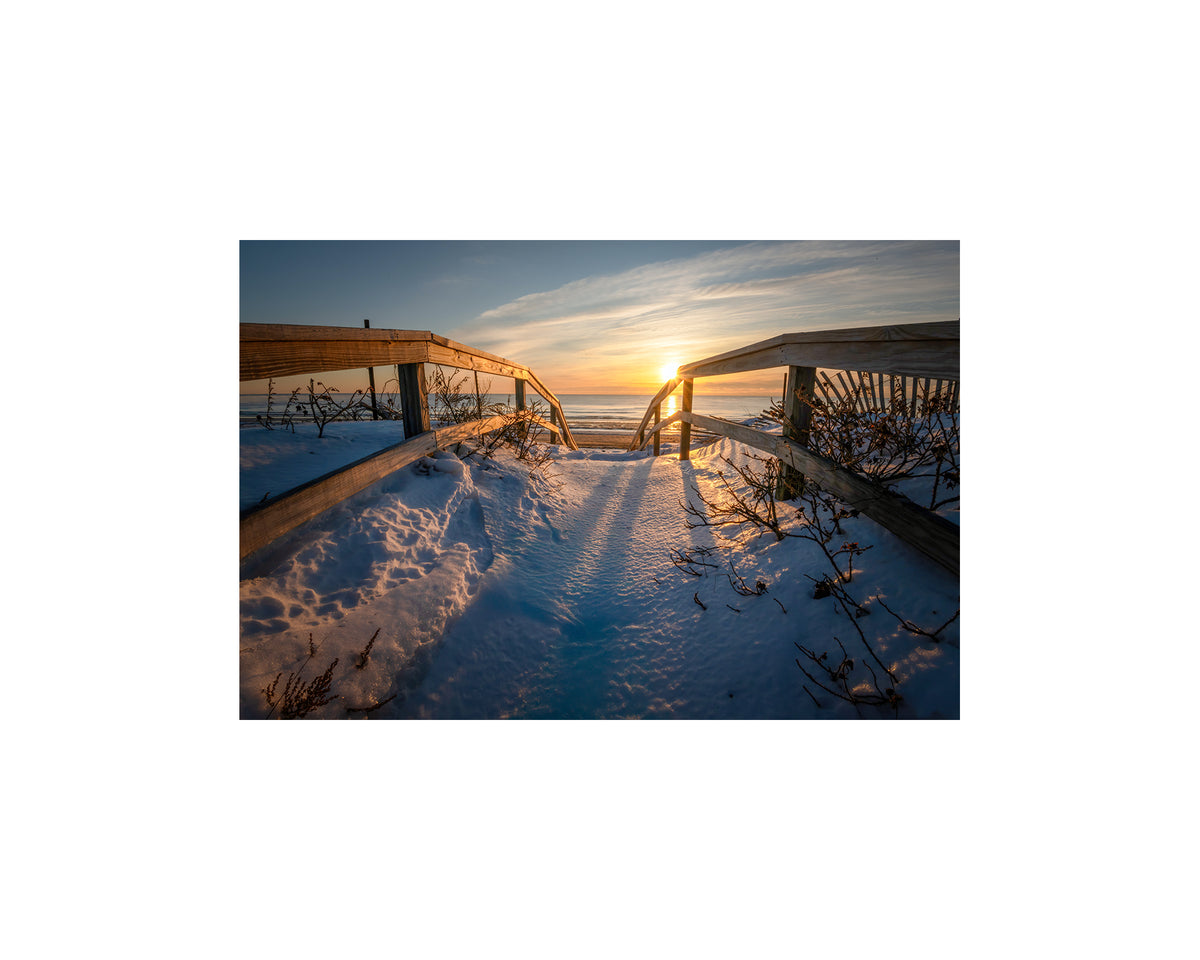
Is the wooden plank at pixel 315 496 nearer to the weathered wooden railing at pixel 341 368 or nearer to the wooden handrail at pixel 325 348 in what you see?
the weathered wooden railing at pixel 341 368

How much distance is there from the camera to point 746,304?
3.43m

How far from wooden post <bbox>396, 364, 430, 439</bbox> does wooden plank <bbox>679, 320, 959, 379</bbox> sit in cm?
281

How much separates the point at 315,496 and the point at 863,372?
3.05 meters

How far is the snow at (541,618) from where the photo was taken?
5.42 feet

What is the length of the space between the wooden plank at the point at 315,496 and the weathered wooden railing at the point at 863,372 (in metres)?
2.70

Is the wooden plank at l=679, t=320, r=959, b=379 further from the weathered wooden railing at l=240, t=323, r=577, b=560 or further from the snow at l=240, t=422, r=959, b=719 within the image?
the weathered wooden railing at l=240, t=323, r=577, b=560

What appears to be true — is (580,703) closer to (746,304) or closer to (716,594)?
(716,594)

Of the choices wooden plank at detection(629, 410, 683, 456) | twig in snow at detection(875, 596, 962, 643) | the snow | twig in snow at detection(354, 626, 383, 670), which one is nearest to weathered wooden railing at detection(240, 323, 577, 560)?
the snow

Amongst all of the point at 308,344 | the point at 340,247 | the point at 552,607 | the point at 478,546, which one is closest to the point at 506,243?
the point at 340,247

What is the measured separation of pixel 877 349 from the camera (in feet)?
6.22

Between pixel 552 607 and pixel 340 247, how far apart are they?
2.62m

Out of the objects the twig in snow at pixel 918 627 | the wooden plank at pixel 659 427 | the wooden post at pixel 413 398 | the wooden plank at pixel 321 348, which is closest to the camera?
the twig in snow at pixel 918 627

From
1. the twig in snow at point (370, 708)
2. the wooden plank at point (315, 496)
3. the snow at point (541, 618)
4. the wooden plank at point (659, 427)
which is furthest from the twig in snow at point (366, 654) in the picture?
the wooden plank at point (659, 427)

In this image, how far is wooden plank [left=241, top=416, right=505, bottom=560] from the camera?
1637 mm
